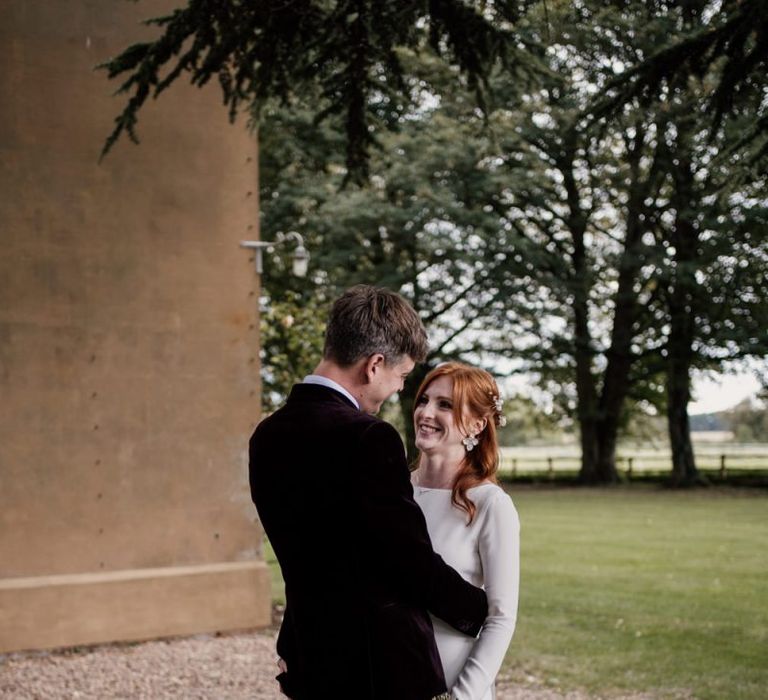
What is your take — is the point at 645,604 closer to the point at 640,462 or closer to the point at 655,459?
the point at 655,459

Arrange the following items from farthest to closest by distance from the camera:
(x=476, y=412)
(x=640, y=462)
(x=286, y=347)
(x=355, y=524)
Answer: (x=640, y=462) < (x=286, y=347) < (x=476, y=412) < (x=355, y=524)

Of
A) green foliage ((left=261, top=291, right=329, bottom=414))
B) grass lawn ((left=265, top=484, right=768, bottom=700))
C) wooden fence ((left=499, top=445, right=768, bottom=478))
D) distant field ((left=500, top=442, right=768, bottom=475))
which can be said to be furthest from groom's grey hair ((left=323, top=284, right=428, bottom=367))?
distant field ((left=500, top=442, right=768, bottom=475))

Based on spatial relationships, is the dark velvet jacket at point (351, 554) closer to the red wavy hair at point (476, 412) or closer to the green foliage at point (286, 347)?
the red wavy hair at point (476, 412)

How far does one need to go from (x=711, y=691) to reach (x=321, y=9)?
4.66 meters

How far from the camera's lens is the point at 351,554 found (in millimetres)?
2264

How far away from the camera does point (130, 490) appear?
7.81 meters

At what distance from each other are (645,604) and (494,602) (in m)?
7.50

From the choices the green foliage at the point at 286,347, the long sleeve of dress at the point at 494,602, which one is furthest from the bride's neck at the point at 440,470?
the green foliage at the point at 286,347

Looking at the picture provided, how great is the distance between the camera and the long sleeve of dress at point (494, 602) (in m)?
2.55

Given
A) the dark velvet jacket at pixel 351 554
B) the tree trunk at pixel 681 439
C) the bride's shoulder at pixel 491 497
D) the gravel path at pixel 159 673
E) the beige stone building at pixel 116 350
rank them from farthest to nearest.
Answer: the tree trunk at pixel 681 439, the beige stone building at pixel 116 350, the gravel path at pixel 159 673, the bride's shoulder at pixel 491 497, the dark velvet jacket at pixel 351 554

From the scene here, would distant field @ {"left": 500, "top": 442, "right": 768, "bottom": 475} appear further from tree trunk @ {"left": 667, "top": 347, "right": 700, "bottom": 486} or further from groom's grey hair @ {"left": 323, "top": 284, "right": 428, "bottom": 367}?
groom's grey hair @ {"left": 323, "top": 284, "right": 428, "bottom": 367}

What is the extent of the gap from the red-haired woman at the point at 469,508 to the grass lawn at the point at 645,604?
401cm

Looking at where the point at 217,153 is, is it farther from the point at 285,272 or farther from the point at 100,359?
the point at 285,272

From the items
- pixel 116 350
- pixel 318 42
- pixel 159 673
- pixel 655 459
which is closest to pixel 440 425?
pixel 318 42
